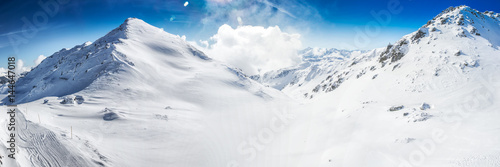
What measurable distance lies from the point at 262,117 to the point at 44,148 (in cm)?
3709

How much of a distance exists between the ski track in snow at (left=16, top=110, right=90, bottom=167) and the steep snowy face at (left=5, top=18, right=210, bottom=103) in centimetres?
2547

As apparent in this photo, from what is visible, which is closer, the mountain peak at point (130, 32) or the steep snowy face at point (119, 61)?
the steep snowy face at point (119, 61)

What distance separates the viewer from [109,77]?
1831 inches

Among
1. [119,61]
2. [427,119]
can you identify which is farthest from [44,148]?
[119,61]

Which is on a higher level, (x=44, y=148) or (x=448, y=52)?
(x=448, y=52)

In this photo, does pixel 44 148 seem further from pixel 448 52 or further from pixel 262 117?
pixel 448 52

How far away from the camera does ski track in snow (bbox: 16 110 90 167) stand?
16.3 metres

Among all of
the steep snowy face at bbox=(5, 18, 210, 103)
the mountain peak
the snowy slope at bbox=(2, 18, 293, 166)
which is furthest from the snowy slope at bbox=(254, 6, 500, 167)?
the mountain peak

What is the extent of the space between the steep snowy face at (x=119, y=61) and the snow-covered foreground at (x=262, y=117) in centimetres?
51

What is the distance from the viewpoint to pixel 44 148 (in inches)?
691

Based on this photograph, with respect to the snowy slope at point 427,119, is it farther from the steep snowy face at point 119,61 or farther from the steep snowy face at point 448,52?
the steep snowy face at point 119,61

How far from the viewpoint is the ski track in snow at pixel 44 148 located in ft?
53.5

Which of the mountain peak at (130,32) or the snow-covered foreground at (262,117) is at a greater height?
the mountain peak at (130,32)

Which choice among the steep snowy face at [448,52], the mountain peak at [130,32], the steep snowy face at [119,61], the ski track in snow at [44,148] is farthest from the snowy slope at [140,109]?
the steep snowy face at [448,52]
